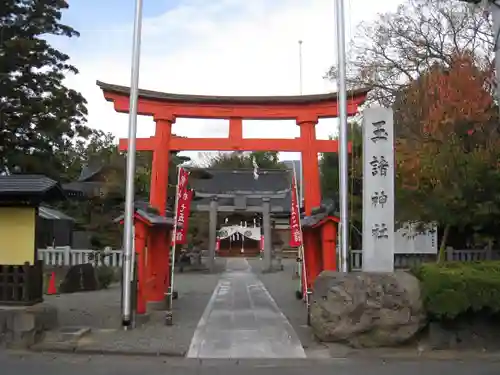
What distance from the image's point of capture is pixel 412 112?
2056 centimetres

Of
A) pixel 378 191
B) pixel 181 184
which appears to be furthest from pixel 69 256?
pixel 378 191

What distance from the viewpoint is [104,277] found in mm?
20797

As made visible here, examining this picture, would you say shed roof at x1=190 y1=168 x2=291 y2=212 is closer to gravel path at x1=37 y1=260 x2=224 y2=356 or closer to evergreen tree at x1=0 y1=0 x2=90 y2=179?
Result: evergreen tree at x1=0 y1=0 x2=90 y2=179

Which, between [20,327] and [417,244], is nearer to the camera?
[20,327]

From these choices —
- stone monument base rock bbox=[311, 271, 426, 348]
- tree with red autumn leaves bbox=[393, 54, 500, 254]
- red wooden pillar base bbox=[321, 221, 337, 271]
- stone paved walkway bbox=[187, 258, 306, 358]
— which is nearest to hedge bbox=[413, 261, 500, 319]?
stone monument base rock bbox=[311, 271, 426, 348]

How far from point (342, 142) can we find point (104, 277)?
39.6 ft

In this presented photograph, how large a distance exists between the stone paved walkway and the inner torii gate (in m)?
3.22

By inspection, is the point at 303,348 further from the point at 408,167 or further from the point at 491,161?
the point at 408,167

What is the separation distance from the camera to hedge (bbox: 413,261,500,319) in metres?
9.31

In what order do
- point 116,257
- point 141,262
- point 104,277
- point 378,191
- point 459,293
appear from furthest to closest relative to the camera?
point 116,257 < point 104,277 < point 141,262 < point 378,191 < point 459,293

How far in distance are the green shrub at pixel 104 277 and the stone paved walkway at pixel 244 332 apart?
4966 mm

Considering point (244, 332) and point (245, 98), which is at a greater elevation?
point (245, 98)

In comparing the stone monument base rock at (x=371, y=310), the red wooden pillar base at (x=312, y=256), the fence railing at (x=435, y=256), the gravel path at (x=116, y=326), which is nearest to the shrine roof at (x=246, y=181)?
the fence railing at (x=435, y=256)

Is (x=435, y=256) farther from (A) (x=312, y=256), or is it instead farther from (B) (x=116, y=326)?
(B) (x=116, y=326)
